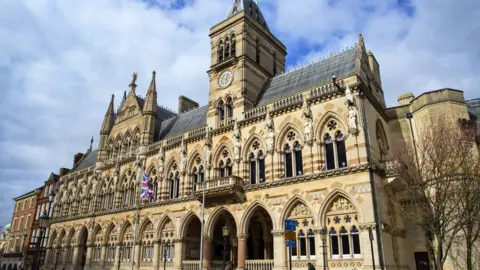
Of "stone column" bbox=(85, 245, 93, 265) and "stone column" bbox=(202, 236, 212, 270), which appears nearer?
"stone column" bbox=(202, 236, 212, 270)

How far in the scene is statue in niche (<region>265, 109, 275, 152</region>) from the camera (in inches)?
1035

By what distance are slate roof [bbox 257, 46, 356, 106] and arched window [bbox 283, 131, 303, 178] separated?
156 inches

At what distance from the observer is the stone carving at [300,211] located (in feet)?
77.1

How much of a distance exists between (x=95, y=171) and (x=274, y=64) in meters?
23.7

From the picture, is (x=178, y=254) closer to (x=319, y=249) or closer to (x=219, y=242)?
(x=219, y=242)

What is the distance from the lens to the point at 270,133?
2653 cm

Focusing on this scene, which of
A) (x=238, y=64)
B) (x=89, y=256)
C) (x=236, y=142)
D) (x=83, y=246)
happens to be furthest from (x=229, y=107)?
(x=83, y=246)

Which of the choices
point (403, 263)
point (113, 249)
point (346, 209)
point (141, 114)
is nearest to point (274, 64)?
point (141, 114)

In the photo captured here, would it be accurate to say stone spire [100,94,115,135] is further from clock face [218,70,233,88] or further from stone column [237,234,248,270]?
stone column [237,234,248,270]

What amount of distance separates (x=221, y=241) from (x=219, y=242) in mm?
184

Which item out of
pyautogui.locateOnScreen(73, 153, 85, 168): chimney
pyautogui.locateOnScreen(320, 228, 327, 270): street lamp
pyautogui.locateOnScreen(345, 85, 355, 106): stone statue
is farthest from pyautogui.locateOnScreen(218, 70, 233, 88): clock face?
pyautogui.locateOnScreen(73, 153, 85, 168): chimney

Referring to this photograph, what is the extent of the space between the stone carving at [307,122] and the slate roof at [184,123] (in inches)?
427

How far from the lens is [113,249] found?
36.8 meters

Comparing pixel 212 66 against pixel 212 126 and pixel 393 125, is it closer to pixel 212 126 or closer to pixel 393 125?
pixel 212 126
